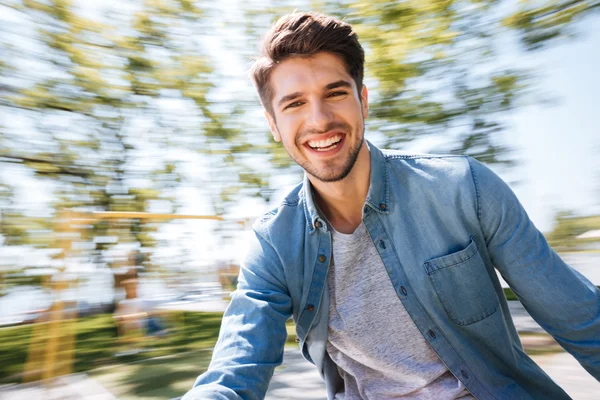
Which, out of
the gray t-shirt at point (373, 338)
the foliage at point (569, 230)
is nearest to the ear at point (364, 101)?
the gray t-shirt at point (373, 338)

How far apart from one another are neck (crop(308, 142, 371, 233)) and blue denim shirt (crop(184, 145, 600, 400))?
0.05 meters

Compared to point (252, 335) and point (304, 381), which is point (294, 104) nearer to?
point (252, 335)

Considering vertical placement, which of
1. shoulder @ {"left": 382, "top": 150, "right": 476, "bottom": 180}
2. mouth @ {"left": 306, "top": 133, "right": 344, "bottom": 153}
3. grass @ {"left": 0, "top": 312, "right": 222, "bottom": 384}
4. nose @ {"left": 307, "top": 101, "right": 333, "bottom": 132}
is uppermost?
nose @ {"left": 307, "top": 101, "right": 333, "bottom": 132}

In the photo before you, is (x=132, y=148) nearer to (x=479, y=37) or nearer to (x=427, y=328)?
(x=479, y=37)

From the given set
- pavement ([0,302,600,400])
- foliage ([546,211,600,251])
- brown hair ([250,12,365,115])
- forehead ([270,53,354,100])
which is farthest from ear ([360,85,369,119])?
foliage ([546,211,600,251])

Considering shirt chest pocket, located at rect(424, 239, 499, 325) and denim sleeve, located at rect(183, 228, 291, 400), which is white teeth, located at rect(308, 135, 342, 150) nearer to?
denim sleeve, located at rect(183, 228, 291, 400)

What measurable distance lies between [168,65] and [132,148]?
1.57 metres

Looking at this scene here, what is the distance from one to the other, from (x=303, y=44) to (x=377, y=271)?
2.79ft

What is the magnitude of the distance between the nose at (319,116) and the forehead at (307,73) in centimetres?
6

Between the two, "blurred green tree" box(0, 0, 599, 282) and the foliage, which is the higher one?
"blurred green tree" box(0, 0, 599, 282)

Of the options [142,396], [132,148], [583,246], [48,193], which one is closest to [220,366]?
[142,396]

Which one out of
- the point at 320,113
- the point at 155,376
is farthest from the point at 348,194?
the point at 155,376

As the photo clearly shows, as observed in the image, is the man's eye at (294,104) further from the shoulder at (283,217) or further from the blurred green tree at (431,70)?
the blurred green tree at (431,70)

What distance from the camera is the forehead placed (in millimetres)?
1832
